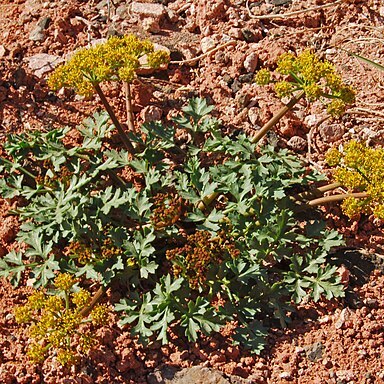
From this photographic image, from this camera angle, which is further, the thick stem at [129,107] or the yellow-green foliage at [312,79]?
the thick stem at [129,107]

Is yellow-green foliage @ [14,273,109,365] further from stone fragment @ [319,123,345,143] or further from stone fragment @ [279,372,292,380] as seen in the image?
stone fragment @ [319,123,345,143]

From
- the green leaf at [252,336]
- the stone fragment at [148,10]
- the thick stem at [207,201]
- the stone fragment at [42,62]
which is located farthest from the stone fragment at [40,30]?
the green leaf at [252,336]

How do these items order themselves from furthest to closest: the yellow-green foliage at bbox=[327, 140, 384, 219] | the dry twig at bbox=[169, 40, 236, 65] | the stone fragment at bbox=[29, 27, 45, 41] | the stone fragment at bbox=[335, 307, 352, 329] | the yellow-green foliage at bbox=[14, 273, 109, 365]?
1. the stone fragment at bbox=[29, 27, 45, 41]
2. the dry twig at bbox=[169, 40, 236, 65]
3. the stone fragment at bbox=[335, 307, 352, 329]
4. the yellow-green foliage at bbox=[327, 140, 384, 219]
5. the yellow-green foliage at bbox=[14, 273, 109, 365]

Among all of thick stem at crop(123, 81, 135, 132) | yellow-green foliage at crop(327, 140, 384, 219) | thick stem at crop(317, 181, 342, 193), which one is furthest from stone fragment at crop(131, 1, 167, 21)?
yellow-green foliage at crop(327, 140, 384, 219)

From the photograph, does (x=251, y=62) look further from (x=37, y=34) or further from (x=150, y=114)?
(x=37, y=34)

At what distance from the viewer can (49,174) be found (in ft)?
16.2

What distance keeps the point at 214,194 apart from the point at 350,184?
3.13 feet

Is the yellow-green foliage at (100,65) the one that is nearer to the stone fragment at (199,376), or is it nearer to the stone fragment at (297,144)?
the stone fragment at (297,144)

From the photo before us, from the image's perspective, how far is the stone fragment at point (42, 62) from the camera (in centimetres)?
Answer: 602

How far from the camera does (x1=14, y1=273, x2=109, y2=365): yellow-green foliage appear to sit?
418 cm

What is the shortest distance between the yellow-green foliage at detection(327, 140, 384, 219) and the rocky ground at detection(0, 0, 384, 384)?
0.54 meters

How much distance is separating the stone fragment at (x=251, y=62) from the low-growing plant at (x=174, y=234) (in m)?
0.87

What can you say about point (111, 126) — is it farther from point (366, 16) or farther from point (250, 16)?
point (366, 16)

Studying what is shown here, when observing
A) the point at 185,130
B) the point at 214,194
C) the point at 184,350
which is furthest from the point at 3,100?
the point at 184,350
